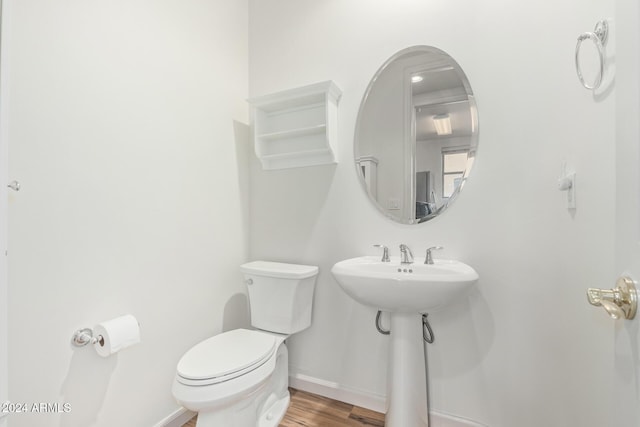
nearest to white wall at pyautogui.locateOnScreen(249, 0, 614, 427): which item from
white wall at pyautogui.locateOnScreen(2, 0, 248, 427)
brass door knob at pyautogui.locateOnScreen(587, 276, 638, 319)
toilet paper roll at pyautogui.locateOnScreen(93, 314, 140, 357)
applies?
white wall at pyautogui.locateOnScreen(2, 0, 248, 427)

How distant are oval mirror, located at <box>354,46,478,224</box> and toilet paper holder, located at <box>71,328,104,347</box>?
4.51ft

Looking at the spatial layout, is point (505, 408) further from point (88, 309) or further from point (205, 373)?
point (88, 309)

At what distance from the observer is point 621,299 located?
0.51m

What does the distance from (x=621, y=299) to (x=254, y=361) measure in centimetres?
121

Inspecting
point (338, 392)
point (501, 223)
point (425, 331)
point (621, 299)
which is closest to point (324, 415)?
point (338, 392)

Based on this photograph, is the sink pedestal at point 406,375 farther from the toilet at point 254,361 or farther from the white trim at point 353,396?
the toilet at point 254,361

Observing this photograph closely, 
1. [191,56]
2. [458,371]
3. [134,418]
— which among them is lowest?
[134,418]

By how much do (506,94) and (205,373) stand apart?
177 centimetres

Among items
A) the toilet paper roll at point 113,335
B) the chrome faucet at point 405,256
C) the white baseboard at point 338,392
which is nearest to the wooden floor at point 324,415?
the white baseboard at point 338,392

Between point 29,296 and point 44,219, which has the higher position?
point 44,219

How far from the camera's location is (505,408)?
1287mm

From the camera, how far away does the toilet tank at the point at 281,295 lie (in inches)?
61.8

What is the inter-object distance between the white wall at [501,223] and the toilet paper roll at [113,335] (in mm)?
952

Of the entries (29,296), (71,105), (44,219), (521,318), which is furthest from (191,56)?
(521,318)
